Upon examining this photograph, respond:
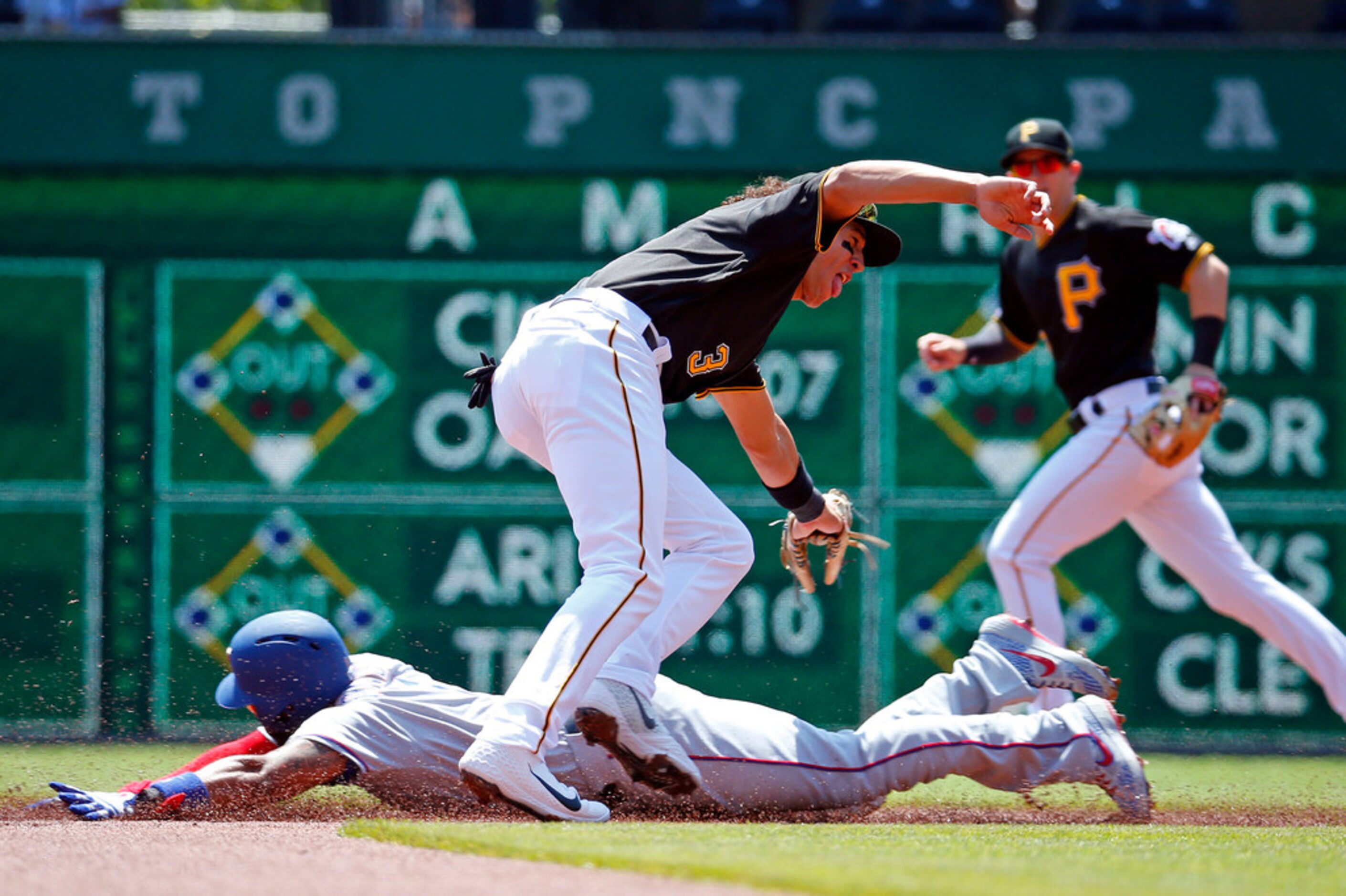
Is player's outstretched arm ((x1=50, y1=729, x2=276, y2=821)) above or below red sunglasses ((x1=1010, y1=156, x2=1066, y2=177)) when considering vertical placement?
below

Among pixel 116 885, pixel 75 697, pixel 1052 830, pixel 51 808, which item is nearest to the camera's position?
pixel 116 885

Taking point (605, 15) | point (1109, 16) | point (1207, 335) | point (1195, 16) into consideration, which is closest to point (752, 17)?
point (605, 15)

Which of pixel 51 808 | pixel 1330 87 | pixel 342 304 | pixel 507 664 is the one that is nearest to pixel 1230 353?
pixel 1330 87

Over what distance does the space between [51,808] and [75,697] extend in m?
2.73

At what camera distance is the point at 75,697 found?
636 cm

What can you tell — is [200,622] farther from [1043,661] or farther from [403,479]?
[1043,661]

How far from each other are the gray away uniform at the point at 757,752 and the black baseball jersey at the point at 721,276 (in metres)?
0.78

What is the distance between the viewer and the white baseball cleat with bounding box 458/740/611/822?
3.14 meters

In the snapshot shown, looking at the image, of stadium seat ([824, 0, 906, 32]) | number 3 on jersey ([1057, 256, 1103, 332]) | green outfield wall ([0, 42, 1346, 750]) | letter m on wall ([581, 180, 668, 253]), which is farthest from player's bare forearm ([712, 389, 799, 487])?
stadium seat ([824, 0, 906, 32])

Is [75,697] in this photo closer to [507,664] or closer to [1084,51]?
[507,664]

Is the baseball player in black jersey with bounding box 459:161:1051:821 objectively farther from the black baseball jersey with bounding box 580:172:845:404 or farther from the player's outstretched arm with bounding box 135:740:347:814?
the player's outstretched arm with bounding box 135:740:347:814

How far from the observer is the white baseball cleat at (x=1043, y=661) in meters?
3.87

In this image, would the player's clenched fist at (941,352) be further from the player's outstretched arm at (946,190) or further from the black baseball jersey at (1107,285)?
the player's outstretched arm at (946,190)

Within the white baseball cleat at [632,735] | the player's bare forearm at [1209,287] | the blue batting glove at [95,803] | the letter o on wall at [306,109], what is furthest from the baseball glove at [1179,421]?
the letter o on wall at [306,109]
